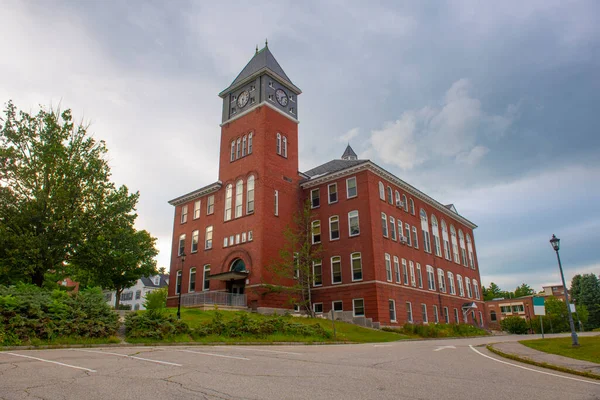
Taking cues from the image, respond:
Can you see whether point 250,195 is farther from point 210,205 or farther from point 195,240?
point 195,240

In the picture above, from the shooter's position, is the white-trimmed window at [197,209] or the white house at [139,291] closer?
the white-trimmed window at [197,209]

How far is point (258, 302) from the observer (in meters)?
32.6

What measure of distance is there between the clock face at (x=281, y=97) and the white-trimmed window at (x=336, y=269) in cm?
1580

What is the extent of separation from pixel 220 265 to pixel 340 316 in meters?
11.7

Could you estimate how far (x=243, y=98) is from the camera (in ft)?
135

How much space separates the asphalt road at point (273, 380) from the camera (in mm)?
6637

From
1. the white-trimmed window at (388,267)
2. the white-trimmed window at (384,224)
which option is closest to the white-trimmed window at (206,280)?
the white-trimmed window at (388,267)

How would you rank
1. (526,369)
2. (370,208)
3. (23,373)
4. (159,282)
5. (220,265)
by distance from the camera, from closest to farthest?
(23,373) → (526,369) → (370,208) → (220,265) → (159,282)

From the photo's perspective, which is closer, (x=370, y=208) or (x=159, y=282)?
(x=370, y=208)

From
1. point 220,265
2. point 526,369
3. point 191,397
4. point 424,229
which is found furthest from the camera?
point 424,229

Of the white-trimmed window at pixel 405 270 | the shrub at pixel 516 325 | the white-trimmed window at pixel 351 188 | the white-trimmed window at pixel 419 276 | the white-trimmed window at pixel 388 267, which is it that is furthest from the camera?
the shrub at pixel 516 325

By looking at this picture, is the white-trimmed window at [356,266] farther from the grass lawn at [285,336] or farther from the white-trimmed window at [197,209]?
the white-trimmed window at [197,209]

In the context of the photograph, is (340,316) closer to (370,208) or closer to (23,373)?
(370,208)

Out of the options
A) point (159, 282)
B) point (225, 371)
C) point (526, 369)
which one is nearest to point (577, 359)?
point (526, 369)
